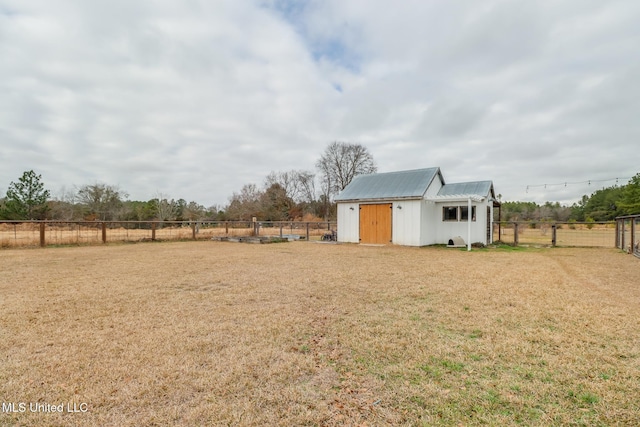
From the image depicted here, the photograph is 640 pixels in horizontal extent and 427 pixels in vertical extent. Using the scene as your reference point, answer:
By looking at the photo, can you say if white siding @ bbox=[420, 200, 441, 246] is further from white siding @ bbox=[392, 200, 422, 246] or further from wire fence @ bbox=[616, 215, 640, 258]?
wire fence @ bbox=[616, 215, 640, 258]

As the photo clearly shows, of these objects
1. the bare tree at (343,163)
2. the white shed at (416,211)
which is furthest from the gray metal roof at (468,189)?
the bare tree at (343,163)

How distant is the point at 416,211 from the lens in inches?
542

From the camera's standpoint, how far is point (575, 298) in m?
4.91

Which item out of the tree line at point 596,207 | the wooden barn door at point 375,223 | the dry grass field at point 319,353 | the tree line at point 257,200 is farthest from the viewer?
the tree line at point 596,207

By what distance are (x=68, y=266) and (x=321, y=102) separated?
1423cm

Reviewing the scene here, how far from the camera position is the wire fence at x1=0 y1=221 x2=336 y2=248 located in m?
12.8

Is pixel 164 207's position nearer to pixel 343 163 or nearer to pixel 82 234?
pixel 343 163

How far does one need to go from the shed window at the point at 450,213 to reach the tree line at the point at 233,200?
20.4 meters

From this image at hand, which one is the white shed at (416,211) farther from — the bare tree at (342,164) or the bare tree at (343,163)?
the bare tree at (343,163)

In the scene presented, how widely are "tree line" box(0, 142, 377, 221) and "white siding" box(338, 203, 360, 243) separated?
18.9 metres

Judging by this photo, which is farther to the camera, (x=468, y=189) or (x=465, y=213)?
(x=468, y=189)

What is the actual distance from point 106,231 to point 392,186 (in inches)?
573

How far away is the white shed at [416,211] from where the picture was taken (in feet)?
45.4

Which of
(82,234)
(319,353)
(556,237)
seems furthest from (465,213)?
(82,234)
